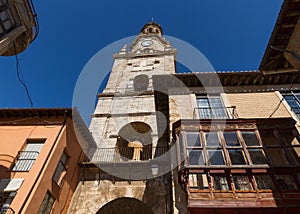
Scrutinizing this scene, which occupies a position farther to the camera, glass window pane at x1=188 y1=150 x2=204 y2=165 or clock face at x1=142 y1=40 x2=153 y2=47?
clock face at x1=142 y1=40 x2=153 y2=47

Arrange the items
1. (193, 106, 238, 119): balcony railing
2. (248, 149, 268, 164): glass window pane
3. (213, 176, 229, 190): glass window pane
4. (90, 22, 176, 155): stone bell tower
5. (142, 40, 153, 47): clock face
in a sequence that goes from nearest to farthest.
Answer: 1. (213, 176, 229, 190): glass window pane
2. (248, 149, 268, 164): glass window pane
3. (193, 106, 238, 119): balcony railing
4. (90, 22, 176, 155): stone bell tower
5. (142, 40, 153, 47): clock face

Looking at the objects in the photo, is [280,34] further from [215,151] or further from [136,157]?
[136,157]

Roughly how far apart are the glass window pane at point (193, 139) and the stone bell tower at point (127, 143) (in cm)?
338

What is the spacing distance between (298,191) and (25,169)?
11.6 metres

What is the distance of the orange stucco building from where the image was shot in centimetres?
849

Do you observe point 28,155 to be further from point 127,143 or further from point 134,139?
point 134,139

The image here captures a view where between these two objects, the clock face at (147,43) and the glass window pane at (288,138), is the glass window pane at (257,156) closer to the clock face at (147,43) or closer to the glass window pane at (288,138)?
the glass window pane at (288,138)

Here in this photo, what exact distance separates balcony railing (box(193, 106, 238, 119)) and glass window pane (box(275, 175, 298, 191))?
12.0ft

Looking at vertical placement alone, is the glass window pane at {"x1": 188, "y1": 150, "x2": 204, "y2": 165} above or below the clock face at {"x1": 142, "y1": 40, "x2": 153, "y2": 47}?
below

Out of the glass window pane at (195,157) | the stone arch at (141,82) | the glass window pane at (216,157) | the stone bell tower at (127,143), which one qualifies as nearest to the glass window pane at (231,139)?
the glass window pane at (216,157)

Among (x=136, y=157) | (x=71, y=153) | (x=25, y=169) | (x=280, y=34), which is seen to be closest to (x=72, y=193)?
(x=71, y=153)

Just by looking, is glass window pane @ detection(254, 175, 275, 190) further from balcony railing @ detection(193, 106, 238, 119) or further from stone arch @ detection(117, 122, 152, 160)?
stone arch @ detection(117, 122, 152, 160)

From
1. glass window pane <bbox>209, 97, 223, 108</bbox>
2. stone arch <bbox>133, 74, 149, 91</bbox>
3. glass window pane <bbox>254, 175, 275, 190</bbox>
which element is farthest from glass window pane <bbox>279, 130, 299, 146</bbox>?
stone arch <bbox>133, 74, 149, 91</bbox>

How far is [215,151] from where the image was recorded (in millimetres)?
8227
